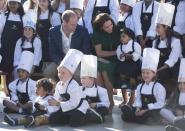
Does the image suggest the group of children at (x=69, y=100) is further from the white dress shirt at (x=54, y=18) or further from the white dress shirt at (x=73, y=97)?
the white dress shirt at (x=54, y=18)

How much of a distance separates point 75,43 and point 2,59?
1388 millimetres

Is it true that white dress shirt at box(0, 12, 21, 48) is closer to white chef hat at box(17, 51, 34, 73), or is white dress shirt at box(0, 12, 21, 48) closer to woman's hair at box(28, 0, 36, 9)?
woman's hair at box(28, 0, 36, 9)

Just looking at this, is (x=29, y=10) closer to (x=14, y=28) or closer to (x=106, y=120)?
(x=14, y=28)

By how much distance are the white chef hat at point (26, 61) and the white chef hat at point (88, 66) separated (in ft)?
3.45

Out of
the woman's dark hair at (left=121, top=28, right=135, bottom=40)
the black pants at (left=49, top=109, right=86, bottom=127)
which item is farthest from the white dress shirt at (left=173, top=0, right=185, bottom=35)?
the black pants at (left=49, top=109, right=86, bottom=127)

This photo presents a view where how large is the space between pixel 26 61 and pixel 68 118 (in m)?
1.39

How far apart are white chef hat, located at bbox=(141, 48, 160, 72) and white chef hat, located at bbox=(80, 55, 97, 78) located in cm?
66

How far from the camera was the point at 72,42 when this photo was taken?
787 centimetres

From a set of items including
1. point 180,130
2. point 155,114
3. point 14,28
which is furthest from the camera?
point 14,28

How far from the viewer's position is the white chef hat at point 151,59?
7074 millimetres

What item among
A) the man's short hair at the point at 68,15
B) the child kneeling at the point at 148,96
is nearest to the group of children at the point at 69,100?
the child kneeling at the point at 148,96

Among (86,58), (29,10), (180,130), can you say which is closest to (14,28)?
(29,10)

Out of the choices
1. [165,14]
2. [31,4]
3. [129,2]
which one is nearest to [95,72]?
[165,14]

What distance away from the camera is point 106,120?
7.36 meters
